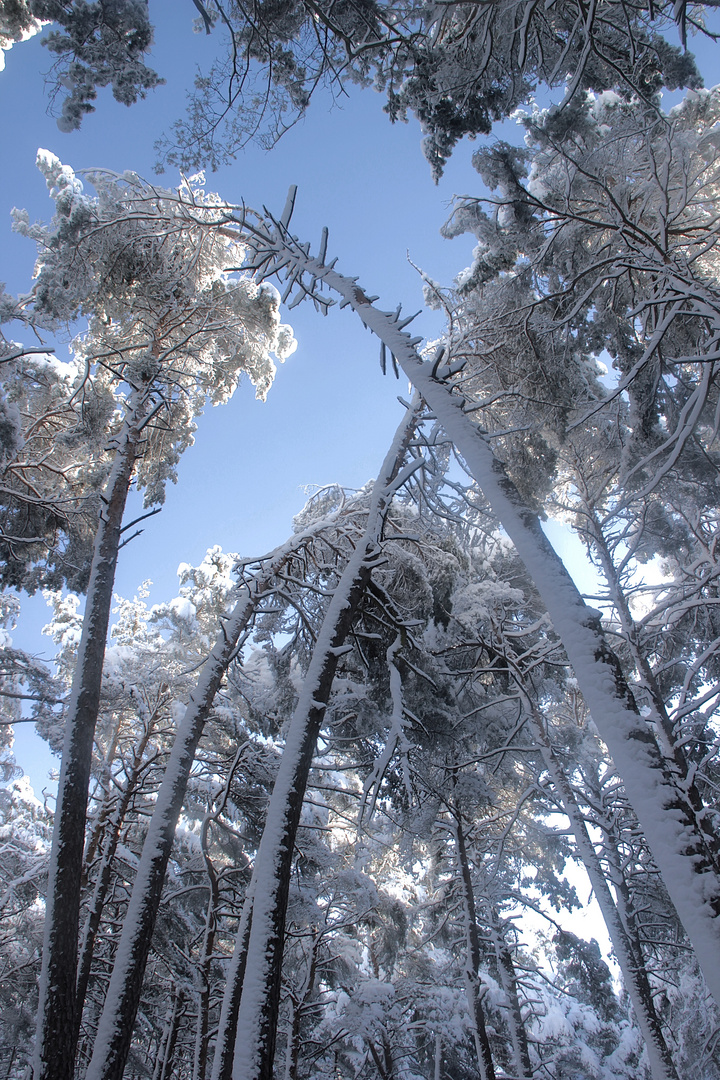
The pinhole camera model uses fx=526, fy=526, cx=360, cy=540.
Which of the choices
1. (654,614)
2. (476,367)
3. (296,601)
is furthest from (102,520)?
(654,614)

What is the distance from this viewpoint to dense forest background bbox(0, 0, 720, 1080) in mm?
4242

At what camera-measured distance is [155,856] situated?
5539mm

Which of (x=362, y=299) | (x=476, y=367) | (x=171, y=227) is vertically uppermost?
(x=171, y=227)

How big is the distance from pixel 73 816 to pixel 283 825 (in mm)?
2576

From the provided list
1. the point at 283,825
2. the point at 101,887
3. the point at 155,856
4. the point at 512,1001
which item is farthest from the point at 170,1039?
the point at 283,825

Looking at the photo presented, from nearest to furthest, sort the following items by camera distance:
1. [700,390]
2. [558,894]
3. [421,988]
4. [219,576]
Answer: [700,390], [421,988], [558,894], [219,576]

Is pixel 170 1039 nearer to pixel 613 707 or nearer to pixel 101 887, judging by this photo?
pixel 101 887

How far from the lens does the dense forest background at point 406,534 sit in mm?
4242

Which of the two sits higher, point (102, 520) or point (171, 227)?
point (171, 227)

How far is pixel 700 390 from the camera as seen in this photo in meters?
3.11

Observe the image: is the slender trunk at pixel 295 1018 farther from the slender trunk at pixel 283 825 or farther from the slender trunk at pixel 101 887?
the slender trunk at pixel 283 825

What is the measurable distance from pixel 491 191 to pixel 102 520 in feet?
27.6

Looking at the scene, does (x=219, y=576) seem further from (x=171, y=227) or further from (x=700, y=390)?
(x=700, y=390)

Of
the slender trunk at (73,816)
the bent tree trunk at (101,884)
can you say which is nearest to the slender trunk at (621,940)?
the slender trunk at (73,816)
